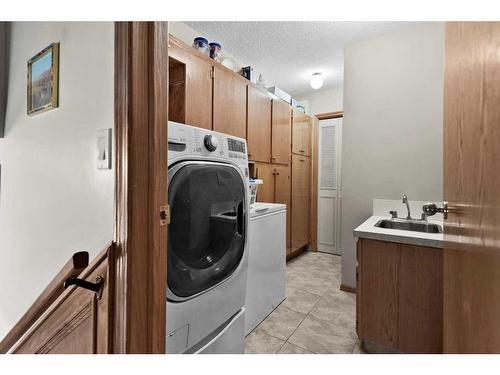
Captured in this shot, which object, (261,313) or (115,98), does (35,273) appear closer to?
(115,98)

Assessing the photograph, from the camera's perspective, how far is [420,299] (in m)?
1.36

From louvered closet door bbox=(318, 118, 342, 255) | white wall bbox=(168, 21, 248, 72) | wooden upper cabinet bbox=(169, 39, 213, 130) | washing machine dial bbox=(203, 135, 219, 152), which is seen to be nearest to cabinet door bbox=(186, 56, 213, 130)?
wooden upper cabinet bbox=(169, 39, 213, 130)

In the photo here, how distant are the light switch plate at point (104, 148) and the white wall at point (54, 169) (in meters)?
0.02

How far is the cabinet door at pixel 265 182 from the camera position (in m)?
2.52

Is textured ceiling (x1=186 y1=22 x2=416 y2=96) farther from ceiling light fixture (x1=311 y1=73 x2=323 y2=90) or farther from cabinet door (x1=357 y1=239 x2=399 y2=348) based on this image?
cabinet door (x1=357 y1=239 x2=399 y2=348)

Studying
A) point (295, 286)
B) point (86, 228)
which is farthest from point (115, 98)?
point (295, 286)

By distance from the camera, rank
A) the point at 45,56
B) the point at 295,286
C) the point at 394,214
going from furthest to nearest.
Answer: the point at 295,286 → the point at 394,214 → the point at 45,56

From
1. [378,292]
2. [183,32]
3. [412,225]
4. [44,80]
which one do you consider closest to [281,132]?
[183,32]

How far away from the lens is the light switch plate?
0.72m

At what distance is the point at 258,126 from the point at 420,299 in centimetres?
182

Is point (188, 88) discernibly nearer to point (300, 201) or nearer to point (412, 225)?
point (412, 225)

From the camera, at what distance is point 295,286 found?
2.50 metres

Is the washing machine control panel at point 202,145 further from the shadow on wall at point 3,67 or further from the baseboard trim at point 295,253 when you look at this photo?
the baseboard trim at point 295,253

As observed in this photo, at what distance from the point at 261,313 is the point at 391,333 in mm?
846
